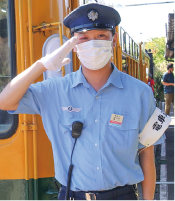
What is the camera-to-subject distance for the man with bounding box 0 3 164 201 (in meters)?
1.77

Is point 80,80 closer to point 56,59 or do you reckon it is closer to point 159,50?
point 56,59

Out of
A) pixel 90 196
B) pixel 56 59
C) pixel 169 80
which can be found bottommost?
pixel 90 196

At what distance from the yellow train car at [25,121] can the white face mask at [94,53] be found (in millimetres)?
552

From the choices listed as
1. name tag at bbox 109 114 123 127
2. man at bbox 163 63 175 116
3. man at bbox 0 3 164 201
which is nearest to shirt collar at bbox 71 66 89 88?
man at bbox 0 3 164 201

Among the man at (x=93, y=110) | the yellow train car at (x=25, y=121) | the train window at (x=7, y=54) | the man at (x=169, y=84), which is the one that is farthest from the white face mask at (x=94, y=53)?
the man at (x=169, y=84)

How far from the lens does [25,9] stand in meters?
2.47

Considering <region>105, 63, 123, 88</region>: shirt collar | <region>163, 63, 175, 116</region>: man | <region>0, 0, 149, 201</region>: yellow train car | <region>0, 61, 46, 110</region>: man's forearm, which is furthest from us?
<region>163, 63, 175, 116</region>: man

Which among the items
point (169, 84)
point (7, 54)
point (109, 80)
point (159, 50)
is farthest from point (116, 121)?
point (159, 50)

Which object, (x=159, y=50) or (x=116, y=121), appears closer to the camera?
(x=116, y=121)

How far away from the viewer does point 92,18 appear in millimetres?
1875

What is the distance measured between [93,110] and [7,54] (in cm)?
106

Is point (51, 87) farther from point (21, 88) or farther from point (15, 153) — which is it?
point (15, 153)

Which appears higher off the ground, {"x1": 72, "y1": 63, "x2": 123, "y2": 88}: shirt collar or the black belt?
{"x1": 72, "y1": 63, "x2": 123, "y2": 88}: shirt collar

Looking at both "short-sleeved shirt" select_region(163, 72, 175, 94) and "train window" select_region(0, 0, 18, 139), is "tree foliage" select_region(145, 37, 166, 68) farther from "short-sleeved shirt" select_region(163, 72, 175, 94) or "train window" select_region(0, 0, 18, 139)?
"train window" select_region(0, 0, 18, 139)
